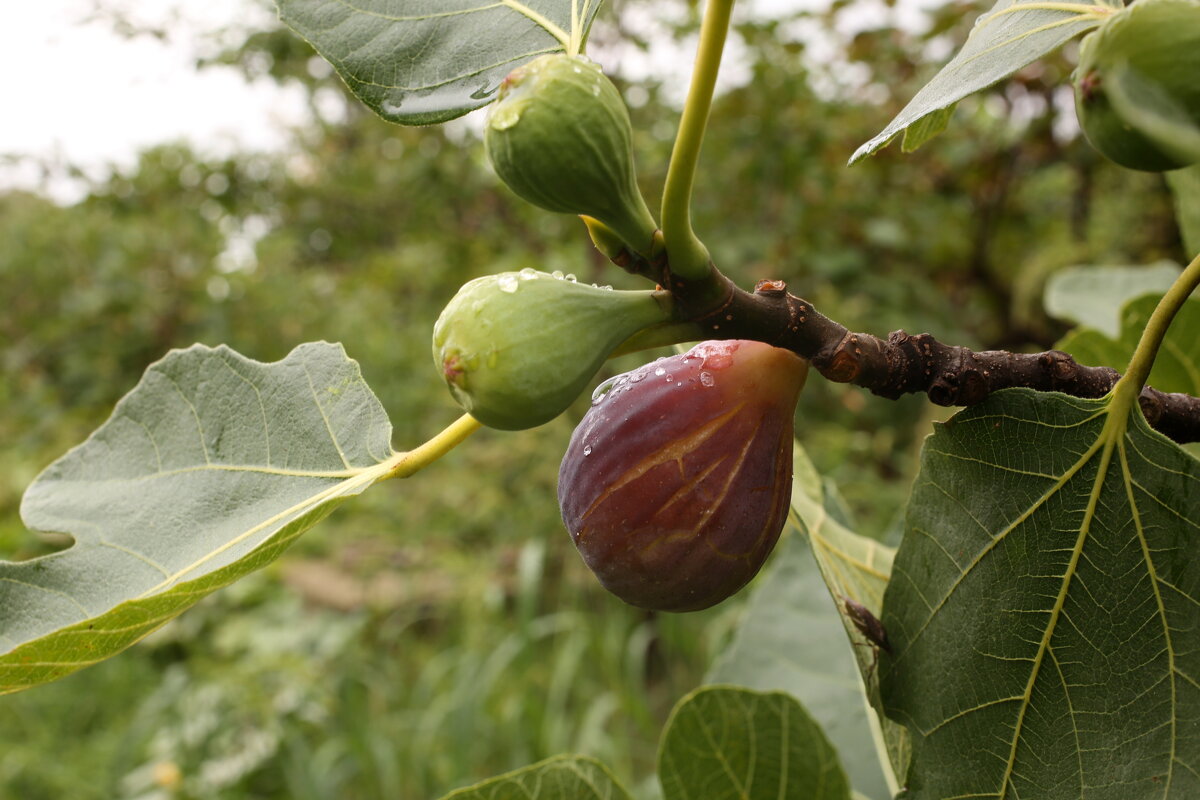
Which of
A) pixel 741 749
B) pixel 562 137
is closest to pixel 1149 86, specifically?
pixel 562 137

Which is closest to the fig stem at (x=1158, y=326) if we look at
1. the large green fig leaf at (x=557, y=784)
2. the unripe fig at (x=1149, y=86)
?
the unripe fig at (x=1149, y=86)

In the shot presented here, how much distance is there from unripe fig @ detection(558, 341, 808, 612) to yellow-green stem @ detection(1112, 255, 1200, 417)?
0.54 feet

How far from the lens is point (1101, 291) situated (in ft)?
4.14

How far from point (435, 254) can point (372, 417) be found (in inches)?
151

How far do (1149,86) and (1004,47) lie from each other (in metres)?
0.13

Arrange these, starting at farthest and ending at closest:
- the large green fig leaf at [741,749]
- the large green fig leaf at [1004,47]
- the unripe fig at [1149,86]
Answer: the large green fig leaf at [741,749] < the large green fig leaf at [1004,47] < the unripe fig at [1149,86]

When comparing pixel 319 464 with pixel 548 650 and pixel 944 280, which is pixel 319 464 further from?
pixel 944 280

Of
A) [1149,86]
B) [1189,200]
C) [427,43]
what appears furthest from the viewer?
[1189,200]

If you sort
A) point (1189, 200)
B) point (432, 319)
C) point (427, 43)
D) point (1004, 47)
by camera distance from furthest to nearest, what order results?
point (432, 319)
point (1189, 200)
point (427, 43)
point (1004, 47)

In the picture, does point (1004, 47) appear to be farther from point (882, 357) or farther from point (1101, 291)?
point (1101, 291)

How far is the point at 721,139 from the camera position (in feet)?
10.8

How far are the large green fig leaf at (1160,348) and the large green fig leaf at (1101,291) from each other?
37 cm

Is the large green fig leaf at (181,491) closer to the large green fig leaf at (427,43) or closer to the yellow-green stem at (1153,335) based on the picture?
the large green fig leaf at (427,43)

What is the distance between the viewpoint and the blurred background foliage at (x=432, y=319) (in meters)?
2.88
